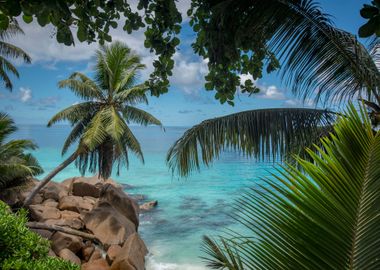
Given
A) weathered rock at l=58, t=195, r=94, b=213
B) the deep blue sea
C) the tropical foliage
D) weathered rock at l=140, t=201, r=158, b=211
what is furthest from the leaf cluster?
weathered rock at l=140, t=201, r=158, b=211

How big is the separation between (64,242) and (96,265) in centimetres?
131

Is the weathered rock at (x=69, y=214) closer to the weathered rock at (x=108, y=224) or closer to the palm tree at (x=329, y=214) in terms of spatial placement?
the weathered rock at (x=108, y=224)

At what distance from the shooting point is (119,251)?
33.0 ft

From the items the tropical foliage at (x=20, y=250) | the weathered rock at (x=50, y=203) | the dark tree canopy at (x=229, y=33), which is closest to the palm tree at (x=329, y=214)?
the dark tree canopy at (x=229, y=33)

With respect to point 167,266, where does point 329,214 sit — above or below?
above

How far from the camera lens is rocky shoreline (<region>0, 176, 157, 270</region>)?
385 inches

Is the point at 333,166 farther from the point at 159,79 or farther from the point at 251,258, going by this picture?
the point at 159,79

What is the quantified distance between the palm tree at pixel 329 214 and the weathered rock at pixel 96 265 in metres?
9.07

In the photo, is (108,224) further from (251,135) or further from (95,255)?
(251,135)

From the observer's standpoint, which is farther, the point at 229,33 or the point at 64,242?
the point at 64,242

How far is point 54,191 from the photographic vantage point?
598 inches

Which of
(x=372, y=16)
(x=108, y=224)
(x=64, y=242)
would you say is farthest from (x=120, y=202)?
(x=372, y=16)

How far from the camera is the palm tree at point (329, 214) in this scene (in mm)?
1270

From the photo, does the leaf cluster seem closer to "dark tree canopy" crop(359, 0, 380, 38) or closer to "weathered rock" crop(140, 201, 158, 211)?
"dark tree canopy" crop(359, 0, 380, 38)
